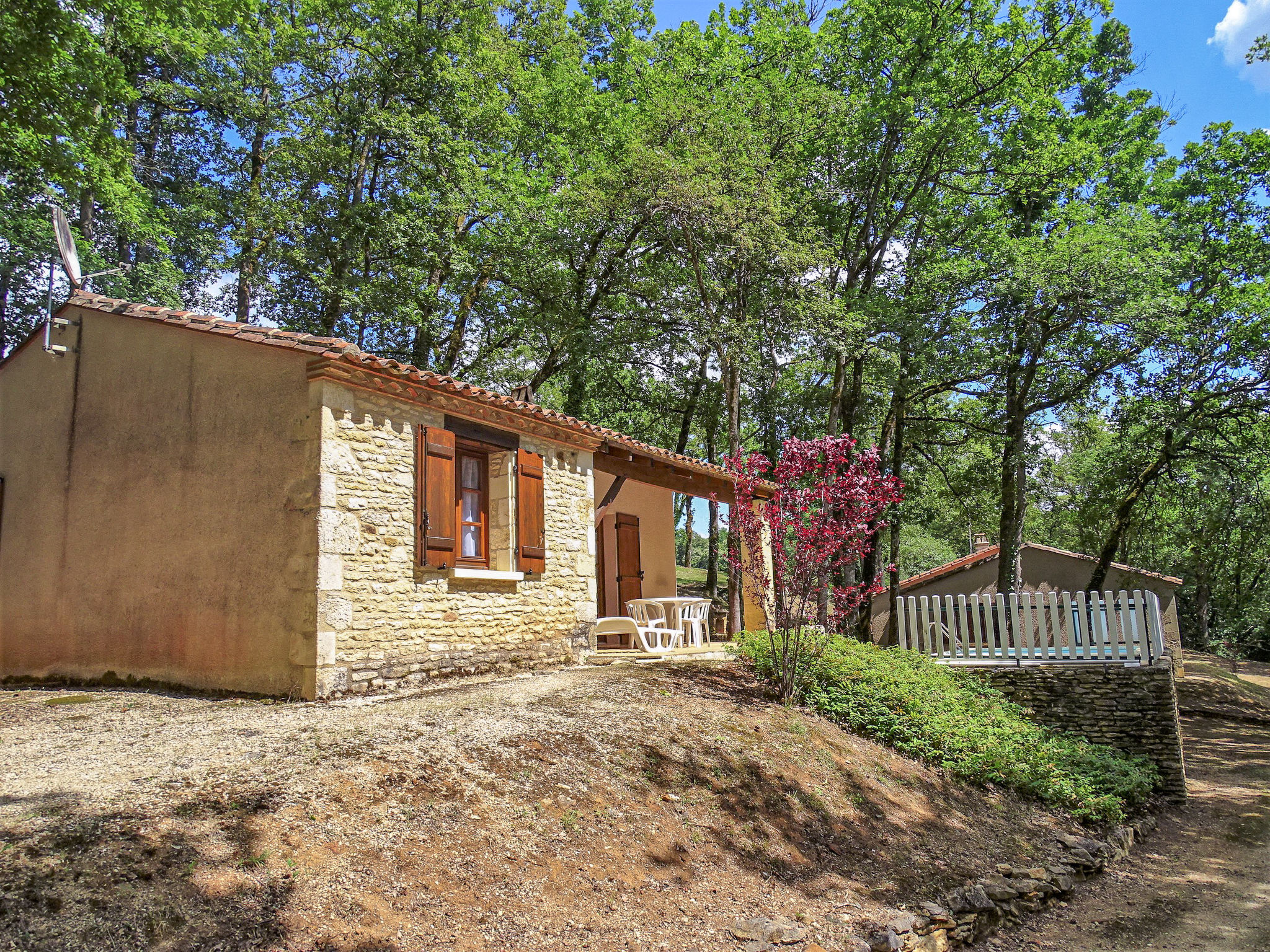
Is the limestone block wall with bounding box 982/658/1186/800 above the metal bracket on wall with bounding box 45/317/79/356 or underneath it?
underneath

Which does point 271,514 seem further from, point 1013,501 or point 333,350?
point 1013,501

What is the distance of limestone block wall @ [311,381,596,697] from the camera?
6855 mm

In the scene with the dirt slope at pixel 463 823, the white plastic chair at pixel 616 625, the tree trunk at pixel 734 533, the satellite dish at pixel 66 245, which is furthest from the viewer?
the tree trunk at pixel 734 533

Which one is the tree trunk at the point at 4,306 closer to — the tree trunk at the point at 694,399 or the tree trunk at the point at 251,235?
the tree trunk at the point at 251,235

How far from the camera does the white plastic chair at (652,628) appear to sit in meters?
10.5

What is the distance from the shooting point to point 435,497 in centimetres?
782

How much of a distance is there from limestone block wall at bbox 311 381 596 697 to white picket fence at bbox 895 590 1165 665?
17.4ft

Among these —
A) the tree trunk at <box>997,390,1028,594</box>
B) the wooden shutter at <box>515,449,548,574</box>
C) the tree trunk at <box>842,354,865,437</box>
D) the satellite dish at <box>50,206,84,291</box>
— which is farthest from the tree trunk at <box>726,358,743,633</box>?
the satellite dish at <box>50,206,84,291</box>

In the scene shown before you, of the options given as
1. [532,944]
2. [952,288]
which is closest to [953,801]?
[532,944]

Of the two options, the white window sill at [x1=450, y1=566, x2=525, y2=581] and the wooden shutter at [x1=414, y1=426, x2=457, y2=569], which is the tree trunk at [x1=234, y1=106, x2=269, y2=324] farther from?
the white window sill at [x1=450, y1=566, x2=525, y2=581]

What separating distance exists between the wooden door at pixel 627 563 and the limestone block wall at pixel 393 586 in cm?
364

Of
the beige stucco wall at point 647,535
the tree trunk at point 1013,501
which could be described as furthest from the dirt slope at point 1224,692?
the beige stucco wall at point 647,535

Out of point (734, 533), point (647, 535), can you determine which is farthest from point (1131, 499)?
point (647, 535)

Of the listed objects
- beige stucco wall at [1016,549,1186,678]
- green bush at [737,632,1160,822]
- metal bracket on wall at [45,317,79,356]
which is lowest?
green bush at [737,632,1160,822]
